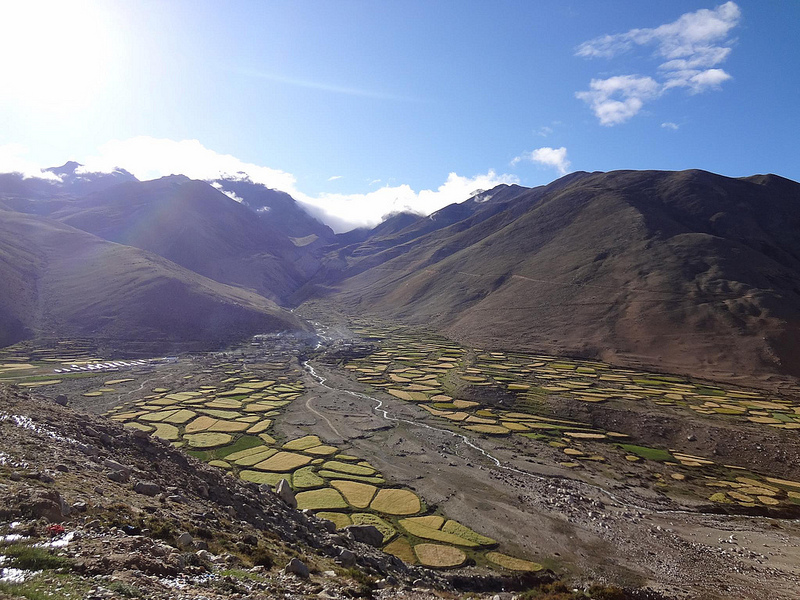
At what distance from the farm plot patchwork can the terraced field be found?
14506 mm

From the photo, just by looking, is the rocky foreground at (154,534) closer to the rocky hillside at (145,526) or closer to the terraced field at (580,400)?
the rocky hillside at (145,526)

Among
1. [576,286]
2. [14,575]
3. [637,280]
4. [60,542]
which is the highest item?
[637,280]

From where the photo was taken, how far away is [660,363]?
75.4m

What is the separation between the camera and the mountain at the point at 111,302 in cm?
9081

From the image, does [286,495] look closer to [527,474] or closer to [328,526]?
[328,526]

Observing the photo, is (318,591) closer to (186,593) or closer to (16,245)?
(186,593)

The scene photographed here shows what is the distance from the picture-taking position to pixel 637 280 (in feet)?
344

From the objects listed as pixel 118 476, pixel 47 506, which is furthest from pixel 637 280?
pixel 47 506

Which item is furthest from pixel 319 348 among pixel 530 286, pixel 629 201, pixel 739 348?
pixel 629 201

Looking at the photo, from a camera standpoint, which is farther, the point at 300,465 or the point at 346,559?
the point at 300,465

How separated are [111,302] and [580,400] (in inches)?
4111

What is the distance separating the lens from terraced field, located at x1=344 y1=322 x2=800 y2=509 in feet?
109

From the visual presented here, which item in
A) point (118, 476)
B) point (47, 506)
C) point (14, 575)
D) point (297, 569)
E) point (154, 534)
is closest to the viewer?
point (14, 575)

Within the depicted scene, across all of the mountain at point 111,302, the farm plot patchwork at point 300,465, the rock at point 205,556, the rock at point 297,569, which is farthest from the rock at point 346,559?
the mountain at point 111,302
